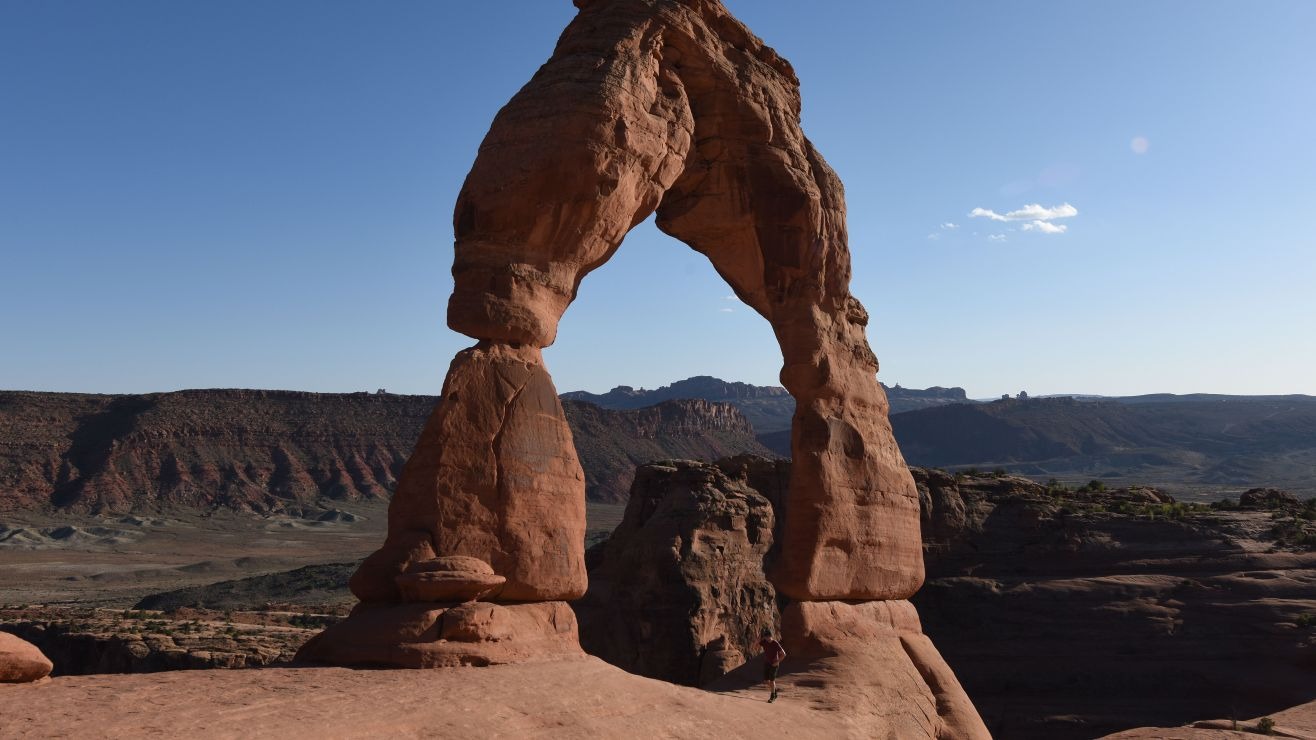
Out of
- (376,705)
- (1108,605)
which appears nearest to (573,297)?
(376,705)

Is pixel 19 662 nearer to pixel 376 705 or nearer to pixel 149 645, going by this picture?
pixel 376 705

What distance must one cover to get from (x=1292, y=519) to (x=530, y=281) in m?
25.8

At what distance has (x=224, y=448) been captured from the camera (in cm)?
8281

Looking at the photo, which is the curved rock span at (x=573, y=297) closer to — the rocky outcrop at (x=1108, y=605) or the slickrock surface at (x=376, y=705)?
the slickrock surface at (x=376, y=705)

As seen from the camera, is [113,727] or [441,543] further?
[441,543]

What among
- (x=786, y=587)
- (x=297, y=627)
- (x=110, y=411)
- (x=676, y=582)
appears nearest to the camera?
(x=786, y=587)

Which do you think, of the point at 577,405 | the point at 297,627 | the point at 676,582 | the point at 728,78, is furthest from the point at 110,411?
the point at 728,78

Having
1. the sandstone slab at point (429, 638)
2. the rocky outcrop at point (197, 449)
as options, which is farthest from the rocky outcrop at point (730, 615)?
the rocky outcrop at point (197, 449)

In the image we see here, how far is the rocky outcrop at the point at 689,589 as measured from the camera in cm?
2036

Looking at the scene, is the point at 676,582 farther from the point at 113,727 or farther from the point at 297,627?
the point at 113,727

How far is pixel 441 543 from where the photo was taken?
952 cm

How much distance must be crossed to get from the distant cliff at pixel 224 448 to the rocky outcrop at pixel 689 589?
6373 centimetres

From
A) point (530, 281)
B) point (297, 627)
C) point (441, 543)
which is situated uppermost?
point (530, 281)

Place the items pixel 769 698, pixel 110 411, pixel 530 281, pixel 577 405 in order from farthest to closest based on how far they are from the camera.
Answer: pixel 577 405 < pixel 110 411 < pixel 769 698 < pixel 530 281
